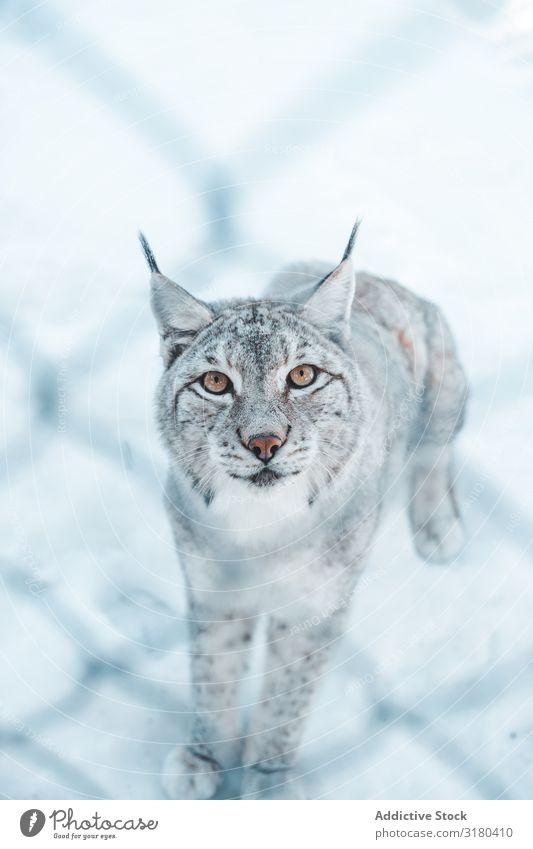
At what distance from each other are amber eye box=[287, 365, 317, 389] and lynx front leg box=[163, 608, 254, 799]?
1.23ft

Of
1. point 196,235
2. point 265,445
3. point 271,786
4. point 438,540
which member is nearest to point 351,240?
point 196,235

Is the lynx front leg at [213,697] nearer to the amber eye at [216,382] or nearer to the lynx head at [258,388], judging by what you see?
the lynx head at [258,388]

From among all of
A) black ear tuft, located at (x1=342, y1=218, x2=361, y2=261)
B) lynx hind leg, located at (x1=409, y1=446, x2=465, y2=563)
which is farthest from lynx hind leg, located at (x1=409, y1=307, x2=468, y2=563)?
black ear tuft, located at (x1=342, y1=218, x2=361, y2=261)

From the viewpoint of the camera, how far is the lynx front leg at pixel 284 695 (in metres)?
1.09

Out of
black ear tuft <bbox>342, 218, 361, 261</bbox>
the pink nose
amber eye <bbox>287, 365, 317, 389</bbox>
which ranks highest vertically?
black ear tuft <bbox>342, 218, 361, 261</bbox>

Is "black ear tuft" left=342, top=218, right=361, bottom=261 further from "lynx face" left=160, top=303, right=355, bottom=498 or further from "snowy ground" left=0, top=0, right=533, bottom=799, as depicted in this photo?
"lynx face" left=160, top=303, right=355, bottom=498

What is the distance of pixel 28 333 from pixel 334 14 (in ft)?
2.22

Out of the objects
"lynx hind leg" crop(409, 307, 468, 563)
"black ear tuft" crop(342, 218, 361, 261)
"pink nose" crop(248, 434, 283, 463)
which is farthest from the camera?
"lynx hind leg" crop(409, 307, 468, 563)

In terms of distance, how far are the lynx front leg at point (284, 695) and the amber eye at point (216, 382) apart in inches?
14.4

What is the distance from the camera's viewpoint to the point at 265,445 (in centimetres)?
98

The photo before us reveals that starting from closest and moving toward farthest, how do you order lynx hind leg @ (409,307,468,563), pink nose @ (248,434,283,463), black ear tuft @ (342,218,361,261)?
pink nose @ (248,434,283,463)
black ear tuft @ (342,218,361,261)
lynx hind leg @ (409,307,468,563)

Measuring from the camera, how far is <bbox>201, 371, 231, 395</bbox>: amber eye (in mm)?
1027

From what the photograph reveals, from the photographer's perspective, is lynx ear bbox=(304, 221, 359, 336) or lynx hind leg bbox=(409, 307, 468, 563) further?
lynx hind leg bbox=(409, 307, 468, 563)

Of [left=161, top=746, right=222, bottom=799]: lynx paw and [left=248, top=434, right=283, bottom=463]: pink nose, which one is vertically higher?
[left=248, top=434, right=283, bottom=463]: pink nose
